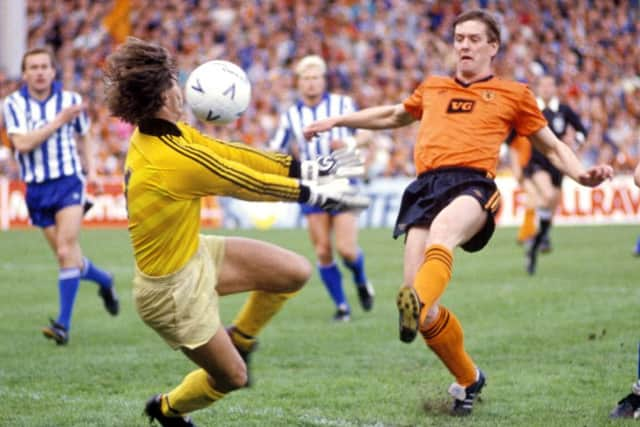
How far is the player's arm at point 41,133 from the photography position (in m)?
8.66

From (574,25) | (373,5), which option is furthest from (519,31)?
(373,5)

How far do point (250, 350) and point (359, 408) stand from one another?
0.84 meters

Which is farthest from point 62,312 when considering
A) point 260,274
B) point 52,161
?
point 260,274

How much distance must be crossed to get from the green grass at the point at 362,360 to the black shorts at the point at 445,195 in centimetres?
103

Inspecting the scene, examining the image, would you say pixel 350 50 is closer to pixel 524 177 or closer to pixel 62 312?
pixel 524 177

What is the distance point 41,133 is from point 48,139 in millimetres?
176

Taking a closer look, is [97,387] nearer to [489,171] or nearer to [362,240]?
[489,171]

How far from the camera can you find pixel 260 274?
5.57 meters

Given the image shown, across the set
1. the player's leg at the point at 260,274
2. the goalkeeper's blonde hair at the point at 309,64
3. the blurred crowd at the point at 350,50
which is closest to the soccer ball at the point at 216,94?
the player's leg at the point at 260,274

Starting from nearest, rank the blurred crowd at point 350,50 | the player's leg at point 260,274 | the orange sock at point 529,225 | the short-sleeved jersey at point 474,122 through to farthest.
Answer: the player's leg at point 260,274
the short-sleeved jersey at point 474,122
the orange sock at point 529,225
the blurred crowd at point 350,50

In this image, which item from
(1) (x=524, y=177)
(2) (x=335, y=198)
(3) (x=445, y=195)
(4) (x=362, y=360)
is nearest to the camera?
(2) (x=335, y=198)

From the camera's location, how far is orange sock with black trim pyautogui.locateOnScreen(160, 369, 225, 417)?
5.33 metres

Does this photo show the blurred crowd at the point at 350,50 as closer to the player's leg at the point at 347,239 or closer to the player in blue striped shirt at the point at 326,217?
the player in blue striped shirt at the point at 326,217

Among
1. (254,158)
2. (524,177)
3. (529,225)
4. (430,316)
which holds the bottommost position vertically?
(529,225)
